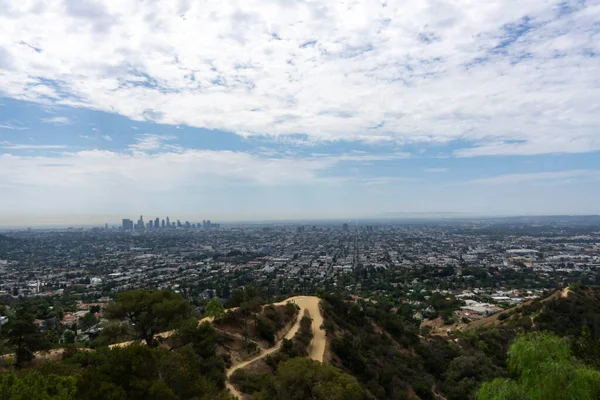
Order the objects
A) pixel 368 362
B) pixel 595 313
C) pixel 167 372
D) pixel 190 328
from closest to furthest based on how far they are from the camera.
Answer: pixel 167 372 < pixel 190 328 < pixel 368 362 < pixel 595 313

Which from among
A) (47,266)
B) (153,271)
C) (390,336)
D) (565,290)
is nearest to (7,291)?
(153,271)

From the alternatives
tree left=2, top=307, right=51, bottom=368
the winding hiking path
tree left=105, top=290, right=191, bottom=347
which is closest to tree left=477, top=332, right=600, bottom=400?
the winding hiking path

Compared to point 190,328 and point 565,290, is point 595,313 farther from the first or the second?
point 190,328

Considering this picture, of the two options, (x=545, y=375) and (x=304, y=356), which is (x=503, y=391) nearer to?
(x=545, y=375)

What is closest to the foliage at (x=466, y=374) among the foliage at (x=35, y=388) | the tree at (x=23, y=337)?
the foliage at (x=35, y=388)

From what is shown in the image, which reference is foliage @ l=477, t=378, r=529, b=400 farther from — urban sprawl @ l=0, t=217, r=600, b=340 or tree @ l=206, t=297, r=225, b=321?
urban sprawl @ l=0, t=217, r=600, b=340

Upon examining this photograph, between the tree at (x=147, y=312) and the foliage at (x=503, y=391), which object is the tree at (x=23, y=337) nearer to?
the tree at (x=147, y=312)
